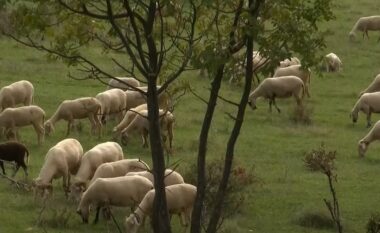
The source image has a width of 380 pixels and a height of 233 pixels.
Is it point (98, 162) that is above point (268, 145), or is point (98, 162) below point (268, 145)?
above

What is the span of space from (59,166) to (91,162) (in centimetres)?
56

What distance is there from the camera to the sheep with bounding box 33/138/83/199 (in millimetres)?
17719

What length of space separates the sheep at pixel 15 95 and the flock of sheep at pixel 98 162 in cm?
2

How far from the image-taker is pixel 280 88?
2706cm

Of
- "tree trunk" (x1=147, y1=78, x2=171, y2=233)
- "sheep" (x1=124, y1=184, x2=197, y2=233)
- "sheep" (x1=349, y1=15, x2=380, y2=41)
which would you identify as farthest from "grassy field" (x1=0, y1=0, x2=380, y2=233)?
"tree trunk" (x1=147, y1=78, x2=171, y2=233)

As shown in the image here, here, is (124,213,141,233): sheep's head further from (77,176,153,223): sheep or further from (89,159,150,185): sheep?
(89,159,150,185): sheep

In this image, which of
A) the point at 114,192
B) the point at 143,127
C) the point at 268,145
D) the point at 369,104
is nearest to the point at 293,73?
the point at 369,104

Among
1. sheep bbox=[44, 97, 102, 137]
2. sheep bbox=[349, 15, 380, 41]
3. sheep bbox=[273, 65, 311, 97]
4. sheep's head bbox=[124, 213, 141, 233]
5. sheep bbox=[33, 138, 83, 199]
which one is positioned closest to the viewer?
sheep's head bbox=[124, 213, 141, 233]

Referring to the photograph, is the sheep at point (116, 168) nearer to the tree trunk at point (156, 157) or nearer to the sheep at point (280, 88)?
the tree trunk at point (156, 157)

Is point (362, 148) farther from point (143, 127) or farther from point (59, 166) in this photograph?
point (59, 166)

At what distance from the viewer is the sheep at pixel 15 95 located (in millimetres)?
24984

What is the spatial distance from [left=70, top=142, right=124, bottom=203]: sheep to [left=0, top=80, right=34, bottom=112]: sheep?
6310 millimetres

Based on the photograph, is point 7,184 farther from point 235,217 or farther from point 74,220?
point 235,217

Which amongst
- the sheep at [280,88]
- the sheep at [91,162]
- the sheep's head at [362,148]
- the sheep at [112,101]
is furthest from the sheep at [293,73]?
the sheep at [91,162]
